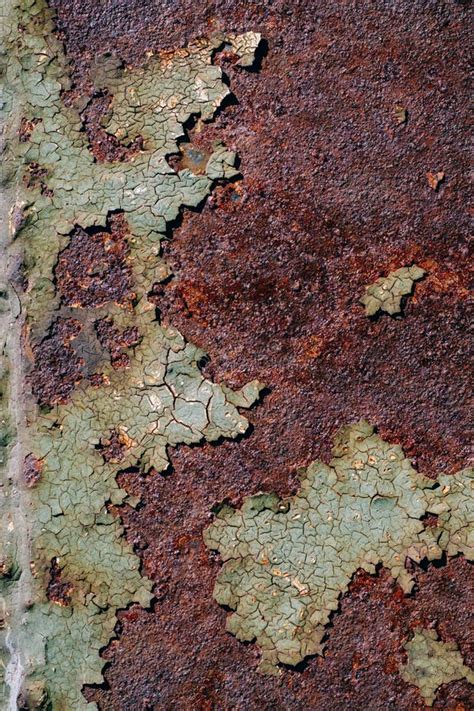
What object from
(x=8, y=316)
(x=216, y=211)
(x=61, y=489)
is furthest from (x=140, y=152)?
(x=61, y=489)

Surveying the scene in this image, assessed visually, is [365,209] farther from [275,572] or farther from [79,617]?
[79,617]

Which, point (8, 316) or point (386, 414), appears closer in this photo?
point (386, 414)

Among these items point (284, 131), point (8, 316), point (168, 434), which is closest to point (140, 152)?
point (284, 131)

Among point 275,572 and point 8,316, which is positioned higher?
point 8,316

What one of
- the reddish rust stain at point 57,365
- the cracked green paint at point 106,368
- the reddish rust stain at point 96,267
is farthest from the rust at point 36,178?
the reddish rust stain at point 57,365

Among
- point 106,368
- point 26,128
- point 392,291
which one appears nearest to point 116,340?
point 106,368

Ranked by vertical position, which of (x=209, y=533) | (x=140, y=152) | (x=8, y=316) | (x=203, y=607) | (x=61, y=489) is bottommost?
(x=203, y=607)

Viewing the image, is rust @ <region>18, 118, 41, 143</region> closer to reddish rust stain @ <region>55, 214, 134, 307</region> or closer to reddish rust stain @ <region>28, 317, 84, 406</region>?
reddish rust stain @ <region>55, 214, 134, 307</region>

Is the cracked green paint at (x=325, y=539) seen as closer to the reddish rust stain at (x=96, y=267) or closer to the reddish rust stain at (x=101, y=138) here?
the reddish rust stain at (x=96, y=267)
